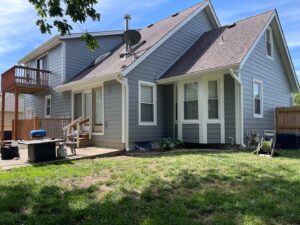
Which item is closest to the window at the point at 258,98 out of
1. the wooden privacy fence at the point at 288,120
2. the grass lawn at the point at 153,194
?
the wooden privacy fence at the point at 288,120

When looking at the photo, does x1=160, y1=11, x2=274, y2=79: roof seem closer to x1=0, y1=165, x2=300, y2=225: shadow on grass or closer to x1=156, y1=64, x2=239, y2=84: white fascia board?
x1=156, y1=64, x2=239, y2=84: white fascia board

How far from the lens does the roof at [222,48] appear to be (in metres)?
11.2

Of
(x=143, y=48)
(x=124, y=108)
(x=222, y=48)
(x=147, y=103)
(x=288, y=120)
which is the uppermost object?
(x=143, y=48)

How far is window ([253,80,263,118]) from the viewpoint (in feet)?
41.1

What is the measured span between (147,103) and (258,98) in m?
4.65

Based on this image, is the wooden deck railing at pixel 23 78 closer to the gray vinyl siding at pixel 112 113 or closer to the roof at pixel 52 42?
the roof at pixel 52 42

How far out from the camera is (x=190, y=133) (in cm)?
1215

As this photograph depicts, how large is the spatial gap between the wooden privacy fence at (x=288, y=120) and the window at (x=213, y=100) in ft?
12.3

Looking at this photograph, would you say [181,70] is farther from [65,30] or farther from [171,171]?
[65,30]

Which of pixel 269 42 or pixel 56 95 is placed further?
pixel 56 95

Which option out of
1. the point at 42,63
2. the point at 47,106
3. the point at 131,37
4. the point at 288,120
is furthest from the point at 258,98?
the point at 42,63

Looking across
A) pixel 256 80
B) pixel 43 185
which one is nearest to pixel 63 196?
pixel 43 185

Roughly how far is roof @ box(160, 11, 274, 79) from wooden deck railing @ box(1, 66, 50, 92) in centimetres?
797

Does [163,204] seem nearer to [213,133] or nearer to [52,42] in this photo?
[213,133]
